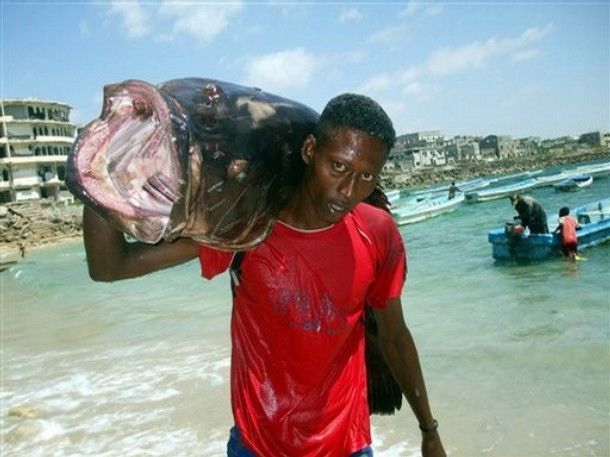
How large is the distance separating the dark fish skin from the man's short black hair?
0.16 meters

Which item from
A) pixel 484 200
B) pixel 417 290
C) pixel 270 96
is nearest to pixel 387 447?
pixel 270 96

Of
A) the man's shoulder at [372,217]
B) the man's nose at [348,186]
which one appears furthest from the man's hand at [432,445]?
the man's nose at [348,186]

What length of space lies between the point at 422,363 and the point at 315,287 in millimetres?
5047

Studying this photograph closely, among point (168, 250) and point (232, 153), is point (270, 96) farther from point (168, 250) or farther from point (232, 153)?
point (168, 250)

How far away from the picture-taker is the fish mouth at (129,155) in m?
0.96

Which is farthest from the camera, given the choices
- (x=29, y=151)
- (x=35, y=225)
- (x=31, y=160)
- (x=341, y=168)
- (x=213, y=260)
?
(x=29, y=151)

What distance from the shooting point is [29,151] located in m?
50.2

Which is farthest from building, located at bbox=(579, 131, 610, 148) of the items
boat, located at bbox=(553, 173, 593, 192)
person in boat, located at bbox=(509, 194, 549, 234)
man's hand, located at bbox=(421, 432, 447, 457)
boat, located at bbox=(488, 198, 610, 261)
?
man's hand, located at bbox=(421, 432, 447, 457)

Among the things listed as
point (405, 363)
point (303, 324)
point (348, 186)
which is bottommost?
point (405, 363)

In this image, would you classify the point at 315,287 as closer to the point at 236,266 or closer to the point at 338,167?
the point at 236,266

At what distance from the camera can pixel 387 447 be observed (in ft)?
13.6

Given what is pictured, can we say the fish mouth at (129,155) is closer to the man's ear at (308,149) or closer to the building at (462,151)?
the man's ear at (308,149)

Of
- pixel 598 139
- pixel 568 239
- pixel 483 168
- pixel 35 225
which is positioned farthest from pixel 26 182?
pixel 598 139

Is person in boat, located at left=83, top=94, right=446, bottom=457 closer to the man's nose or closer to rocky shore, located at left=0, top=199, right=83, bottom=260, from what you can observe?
the man's nose
